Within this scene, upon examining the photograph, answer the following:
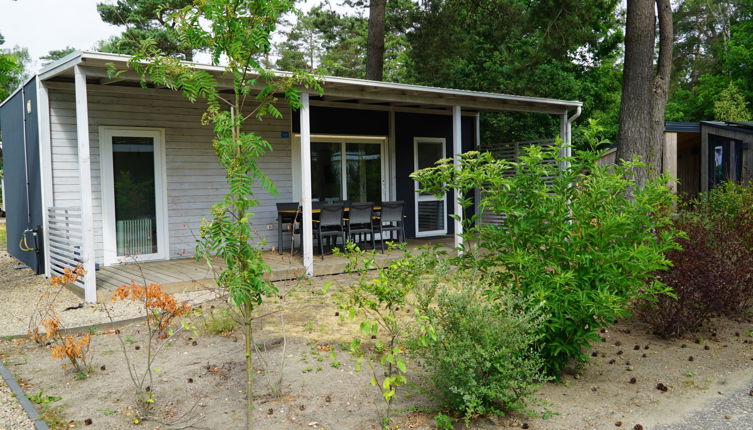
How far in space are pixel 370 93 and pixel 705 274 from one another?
16.3ft

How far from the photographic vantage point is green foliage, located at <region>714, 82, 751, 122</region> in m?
21.1

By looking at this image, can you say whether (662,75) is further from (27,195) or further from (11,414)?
(27,195)

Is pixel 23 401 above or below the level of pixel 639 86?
below

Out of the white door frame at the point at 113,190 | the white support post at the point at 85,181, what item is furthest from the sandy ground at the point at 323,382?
the white door frame at the point at 113,190

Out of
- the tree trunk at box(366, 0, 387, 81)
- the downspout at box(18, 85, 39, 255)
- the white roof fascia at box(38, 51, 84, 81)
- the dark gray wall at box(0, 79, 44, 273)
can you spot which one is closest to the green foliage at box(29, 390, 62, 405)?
the white roof fascia at box(38, 51, 84, 81)

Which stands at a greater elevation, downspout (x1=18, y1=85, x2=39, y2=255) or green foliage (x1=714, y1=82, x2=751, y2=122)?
green foliage (x1=714, y1=82, x2=751, y2=122)

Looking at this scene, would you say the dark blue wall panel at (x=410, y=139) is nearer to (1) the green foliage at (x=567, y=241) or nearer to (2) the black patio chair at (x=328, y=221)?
(2) the black patio chair at (x=328, y=221)

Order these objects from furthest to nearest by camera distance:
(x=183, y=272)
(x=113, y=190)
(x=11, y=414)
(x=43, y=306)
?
(x=113, y=190) → (x=183, y=272) → (x=43, y=306) → (x=11, y=414)

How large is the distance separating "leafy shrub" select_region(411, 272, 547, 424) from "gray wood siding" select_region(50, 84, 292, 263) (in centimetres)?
535

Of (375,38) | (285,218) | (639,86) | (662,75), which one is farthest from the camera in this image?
(375,38)

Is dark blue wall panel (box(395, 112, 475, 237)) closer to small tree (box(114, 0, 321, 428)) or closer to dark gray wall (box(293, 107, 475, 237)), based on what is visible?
dark gray wall (box(293, 107, 475, 237))

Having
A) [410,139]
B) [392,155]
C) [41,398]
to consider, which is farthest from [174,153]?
[41,398]

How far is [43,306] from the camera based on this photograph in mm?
5992

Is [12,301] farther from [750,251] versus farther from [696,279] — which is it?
[750,251]
